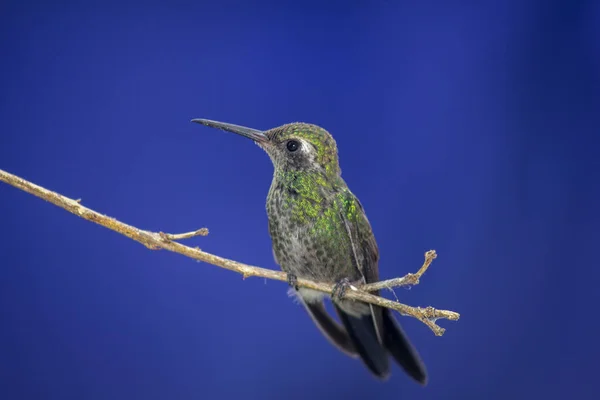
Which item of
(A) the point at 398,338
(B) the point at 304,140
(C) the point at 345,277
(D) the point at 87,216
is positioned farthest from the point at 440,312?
(D) the point at 87,216

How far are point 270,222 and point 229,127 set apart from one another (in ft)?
1.42

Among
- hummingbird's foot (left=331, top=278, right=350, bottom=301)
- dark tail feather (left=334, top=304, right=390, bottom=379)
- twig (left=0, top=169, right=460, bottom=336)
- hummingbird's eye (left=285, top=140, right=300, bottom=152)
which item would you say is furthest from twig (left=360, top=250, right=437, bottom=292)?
hummingbird's eye (left=285, top=140, right=300, bottom=152)

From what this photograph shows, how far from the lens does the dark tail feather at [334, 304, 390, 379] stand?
1.88 meters

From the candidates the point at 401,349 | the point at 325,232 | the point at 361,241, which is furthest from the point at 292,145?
the point at 401,349

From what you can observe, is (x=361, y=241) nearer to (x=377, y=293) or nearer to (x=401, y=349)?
(x=377, y=293)

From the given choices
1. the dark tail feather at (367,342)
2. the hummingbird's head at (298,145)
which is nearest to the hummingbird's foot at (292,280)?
the dark tail feather at (367,342)

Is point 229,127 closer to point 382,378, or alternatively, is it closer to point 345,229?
point 345,229

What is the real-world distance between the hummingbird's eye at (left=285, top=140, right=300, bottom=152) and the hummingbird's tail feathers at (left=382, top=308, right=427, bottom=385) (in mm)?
632

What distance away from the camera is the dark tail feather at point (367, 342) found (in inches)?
73.9

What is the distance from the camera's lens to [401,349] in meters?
1.83

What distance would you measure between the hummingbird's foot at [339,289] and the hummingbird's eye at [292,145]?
482 millimetres

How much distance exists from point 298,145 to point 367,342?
74 cm

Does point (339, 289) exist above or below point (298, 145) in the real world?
below

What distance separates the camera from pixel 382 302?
1.51 metres
